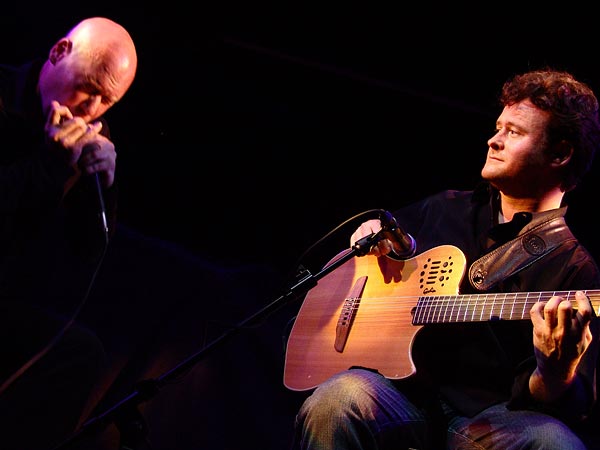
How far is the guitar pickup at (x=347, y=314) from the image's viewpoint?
2.57 meters

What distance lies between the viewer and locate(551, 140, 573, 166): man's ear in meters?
2.66

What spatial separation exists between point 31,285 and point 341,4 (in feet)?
8.18

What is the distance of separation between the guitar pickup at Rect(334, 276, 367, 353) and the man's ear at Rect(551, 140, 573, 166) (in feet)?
3.17

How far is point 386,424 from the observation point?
2.09 metres

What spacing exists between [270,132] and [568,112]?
2201 millimetres

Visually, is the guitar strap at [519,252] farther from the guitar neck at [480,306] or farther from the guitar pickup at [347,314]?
the guitar pickup at [347,314]

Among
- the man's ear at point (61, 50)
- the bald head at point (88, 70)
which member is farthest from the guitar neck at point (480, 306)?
the man's ear at point (61, 50)

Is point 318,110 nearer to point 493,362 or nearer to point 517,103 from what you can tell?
point 517,103

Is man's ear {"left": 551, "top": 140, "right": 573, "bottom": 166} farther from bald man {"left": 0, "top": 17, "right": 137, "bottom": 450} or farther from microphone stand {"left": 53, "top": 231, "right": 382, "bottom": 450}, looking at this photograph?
bald man {"left": 0, "top": 17, "right": 137, "bottom": 450}

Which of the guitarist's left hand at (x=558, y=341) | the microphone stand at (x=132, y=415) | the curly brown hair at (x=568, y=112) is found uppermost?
the curly brown hair at (x=568, y=112)

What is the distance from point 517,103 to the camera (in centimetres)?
278

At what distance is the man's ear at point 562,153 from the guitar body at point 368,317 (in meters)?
0.66

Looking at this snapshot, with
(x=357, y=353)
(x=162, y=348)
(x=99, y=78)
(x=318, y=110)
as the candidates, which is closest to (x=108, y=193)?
(x=99, y=78)

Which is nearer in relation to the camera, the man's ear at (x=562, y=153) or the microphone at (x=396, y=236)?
the microphone at (x=396, y=236)
